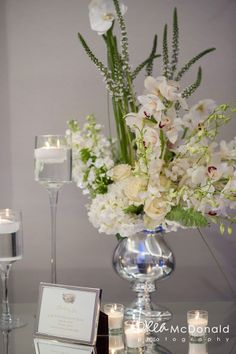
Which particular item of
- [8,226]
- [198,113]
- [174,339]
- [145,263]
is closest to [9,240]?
[8,226]

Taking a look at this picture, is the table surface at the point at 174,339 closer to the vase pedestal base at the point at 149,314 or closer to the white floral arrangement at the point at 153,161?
the vase pedestal base at the point at 149,314

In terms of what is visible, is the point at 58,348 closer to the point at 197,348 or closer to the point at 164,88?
the point at 197,348

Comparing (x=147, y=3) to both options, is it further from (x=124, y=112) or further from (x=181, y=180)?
(x=181, y=180)

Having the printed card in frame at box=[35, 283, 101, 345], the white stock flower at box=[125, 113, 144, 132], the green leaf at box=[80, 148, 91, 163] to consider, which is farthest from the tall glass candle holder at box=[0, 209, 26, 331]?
the white stock flower at box=[125, 113, 144, 132]

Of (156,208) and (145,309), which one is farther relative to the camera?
(145,309)

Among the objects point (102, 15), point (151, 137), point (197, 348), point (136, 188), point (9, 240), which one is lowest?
point (197, 348)

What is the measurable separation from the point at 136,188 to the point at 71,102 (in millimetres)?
645

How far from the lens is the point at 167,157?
169 cm

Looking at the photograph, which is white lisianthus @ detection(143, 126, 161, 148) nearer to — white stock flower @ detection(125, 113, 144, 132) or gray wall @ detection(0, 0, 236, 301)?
white stock flower @ detection(125, 113, 144, 132)

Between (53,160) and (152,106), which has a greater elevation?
(152,106)

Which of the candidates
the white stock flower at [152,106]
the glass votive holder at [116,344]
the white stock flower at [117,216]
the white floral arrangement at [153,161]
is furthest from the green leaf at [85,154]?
the glass votive holder at [116,344]

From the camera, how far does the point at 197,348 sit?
154cm

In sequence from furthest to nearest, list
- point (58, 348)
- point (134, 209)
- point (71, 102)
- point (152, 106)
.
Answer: point (71, 102), point (134, 209), point (152, 106), point (58, 348)

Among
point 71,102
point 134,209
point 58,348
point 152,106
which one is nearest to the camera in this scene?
point 58,348
